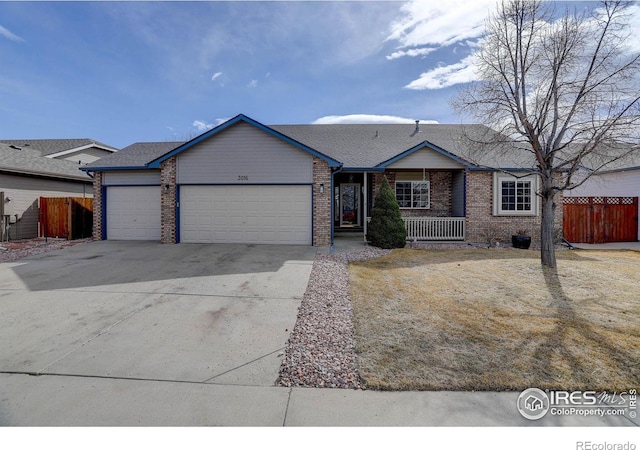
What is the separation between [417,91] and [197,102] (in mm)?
14711

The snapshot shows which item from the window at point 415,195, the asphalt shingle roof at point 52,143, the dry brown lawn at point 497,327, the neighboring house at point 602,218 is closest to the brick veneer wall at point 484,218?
the neighboring house at point 602,218

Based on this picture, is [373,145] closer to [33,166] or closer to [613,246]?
[613,246]

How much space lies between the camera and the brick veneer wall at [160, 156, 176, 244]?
11734mm

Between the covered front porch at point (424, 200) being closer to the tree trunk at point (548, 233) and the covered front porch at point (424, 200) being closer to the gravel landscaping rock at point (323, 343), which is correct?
the tree trunk at point (548, 233)

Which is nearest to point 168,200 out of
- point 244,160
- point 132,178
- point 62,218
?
point 132,178

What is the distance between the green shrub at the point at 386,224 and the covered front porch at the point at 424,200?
3.17 ft

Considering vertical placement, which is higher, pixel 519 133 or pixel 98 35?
pixel 98 35

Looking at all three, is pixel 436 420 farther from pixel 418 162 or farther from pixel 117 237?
pixel 117 237

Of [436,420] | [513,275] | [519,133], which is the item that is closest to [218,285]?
[436,420]

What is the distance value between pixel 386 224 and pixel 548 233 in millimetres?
4924

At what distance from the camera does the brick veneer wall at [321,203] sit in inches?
447

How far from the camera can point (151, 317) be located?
15.4 ft

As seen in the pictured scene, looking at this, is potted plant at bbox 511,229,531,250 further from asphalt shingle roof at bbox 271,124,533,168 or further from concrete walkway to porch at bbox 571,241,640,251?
asphalt shingle roof at bbox 271,124,533,168

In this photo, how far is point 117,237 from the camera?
13.0 metres
